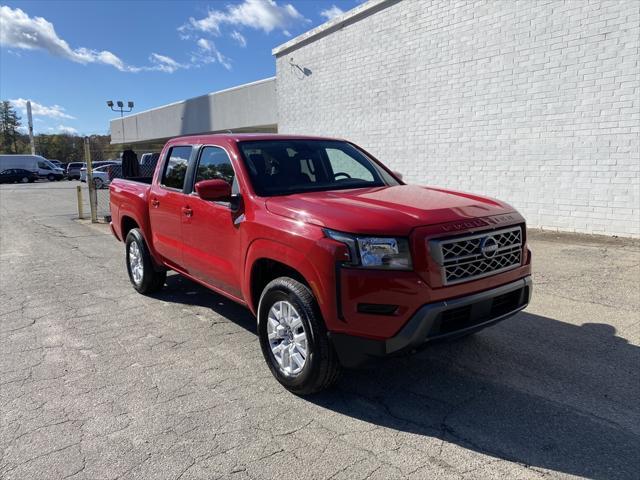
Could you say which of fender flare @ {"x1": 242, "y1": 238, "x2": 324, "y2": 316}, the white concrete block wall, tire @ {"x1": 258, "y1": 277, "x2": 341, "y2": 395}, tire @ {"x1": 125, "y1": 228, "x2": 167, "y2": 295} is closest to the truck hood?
fender flare @ {"x1": 242, "y1": 238, "x2": 324, "y2": 316}

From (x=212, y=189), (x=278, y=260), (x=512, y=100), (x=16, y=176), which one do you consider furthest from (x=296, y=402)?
(x=16, y=176)

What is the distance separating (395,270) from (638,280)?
4926 mm

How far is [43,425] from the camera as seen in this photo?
320 centimetres

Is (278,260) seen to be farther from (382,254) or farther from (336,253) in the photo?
(382,254)

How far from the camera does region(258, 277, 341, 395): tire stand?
3238 millimetres

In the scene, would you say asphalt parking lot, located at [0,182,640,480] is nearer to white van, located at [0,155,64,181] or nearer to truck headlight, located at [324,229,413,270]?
truck headlight, located at [324,229,413,270]

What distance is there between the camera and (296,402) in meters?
3.45

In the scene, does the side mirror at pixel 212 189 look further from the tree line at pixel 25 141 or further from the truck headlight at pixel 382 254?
the tree line at pixel 25 141

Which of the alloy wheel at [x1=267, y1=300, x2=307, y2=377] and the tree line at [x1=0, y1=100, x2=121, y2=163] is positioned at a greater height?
the tree line at [x1=0, y1=100, x2=121, y2=163]

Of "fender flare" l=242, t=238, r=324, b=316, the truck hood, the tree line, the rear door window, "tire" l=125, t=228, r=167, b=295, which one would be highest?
the tree line

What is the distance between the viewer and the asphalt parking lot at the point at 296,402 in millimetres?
2770

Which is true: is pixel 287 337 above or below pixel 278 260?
below

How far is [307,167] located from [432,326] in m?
2.05

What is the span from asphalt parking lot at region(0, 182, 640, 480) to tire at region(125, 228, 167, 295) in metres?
0.36
